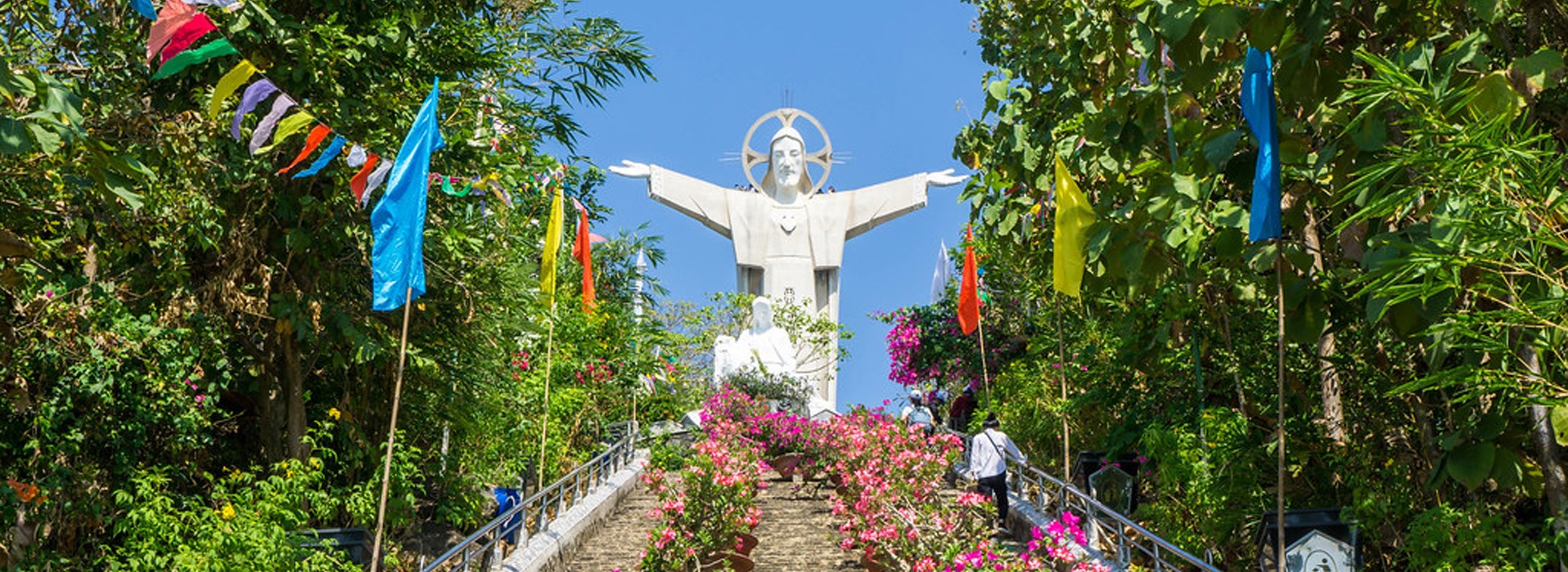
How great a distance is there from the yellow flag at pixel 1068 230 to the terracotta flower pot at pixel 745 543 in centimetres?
455

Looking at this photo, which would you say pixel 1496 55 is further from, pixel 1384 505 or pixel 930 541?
pixel 930 541

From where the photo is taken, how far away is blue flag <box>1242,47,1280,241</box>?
16.7 feet

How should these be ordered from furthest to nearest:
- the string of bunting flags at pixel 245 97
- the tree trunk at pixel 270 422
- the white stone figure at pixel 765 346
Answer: the white stone figure at pixel 765 346 < the tree trunk at pixel 270 422 < the string of bunting flags at pixel 245 97

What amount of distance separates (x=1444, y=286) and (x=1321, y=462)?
13.8 feet

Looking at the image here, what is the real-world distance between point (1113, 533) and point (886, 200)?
1646 cm

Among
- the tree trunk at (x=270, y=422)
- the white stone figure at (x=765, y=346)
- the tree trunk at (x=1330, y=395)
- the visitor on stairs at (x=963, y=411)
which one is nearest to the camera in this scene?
the tree trunk at (x=1330, y=395)

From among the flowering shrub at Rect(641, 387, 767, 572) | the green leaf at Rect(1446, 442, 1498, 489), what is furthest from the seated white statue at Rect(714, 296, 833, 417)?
the green leaf at Rect(1446, 442, 1498, 489)

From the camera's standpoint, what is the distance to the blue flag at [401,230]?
24.2 ft

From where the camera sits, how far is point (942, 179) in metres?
25.2

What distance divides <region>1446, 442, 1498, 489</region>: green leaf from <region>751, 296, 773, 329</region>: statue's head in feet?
59.2

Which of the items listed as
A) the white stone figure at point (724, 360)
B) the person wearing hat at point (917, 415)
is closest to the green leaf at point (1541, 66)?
the person wearing hat at point (917, 415)

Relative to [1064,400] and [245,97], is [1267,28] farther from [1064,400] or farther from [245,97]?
[1064,400]

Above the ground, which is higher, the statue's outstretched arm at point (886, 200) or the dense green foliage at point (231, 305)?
the statue's outstretched arm at point (886, 200)

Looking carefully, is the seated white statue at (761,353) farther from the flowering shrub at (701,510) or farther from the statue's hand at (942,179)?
the flowering shrub at (701,510)
